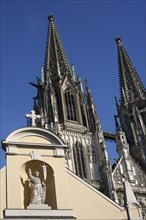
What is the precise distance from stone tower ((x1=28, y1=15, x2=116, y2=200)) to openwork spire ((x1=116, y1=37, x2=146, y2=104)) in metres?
4.50

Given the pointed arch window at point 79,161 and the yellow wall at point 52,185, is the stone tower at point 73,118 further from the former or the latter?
the yellow wall at point 52,185

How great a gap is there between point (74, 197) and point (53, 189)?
2.24 feet

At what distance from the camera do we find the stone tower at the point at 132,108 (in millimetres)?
33062

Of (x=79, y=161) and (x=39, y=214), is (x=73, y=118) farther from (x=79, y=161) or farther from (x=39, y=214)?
(x=39, y=214)

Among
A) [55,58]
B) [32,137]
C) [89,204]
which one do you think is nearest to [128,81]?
[55,58]

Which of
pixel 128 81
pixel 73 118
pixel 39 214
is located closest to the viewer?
pixel 39 214

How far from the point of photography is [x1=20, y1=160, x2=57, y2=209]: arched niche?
10984 mm

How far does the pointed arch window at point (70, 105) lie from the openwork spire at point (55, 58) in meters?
2.06

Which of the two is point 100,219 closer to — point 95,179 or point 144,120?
point 95,179

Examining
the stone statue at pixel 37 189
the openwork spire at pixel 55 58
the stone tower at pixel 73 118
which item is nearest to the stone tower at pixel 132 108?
the stone tower at pixel 73 118

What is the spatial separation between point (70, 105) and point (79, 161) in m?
6.10

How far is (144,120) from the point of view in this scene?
116 ft

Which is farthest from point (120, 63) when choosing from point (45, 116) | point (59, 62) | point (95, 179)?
point (95, 179)

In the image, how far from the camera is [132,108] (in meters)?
35.8
